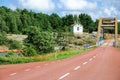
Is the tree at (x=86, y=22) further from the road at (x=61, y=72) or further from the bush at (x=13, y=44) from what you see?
the road at (x=61, y=72)

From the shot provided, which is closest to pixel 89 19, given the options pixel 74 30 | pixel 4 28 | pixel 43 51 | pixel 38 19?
pixel 38 19

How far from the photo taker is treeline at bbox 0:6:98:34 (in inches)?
4719

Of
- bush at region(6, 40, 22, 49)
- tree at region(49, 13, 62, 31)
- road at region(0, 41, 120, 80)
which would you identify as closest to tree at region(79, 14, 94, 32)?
tree at region(49, 13, 62, 31)

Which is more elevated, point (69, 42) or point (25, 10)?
point (25, 10)

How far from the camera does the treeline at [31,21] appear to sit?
119875 mm

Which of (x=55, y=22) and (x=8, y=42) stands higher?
(x=55, y=22)

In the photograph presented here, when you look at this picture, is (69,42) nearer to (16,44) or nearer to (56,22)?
(16,44)

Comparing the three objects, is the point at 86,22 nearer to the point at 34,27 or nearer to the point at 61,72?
the point at 34,27

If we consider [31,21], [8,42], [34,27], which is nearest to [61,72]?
[34,27]

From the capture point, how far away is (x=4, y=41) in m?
83.4

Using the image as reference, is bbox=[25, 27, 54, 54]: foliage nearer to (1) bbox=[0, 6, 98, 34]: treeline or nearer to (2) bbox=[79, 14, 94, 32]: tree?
(1) bbox=[0, 6, 98, 34]: treeline

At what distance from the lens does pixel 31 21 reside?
474 feet

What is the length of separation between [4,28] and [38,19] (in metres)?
47.3

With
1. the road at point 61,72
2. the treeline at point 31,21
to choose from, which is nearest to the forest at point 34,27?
the treeline at point 31,21
